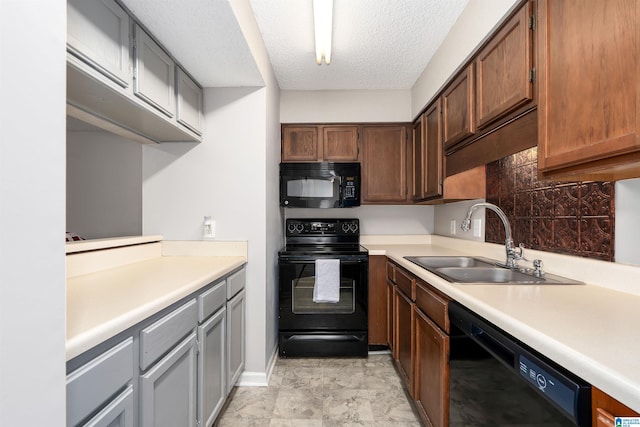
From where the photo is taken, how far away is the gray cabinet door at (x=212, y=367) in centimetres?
143

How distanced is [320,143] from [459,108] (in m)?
1.34

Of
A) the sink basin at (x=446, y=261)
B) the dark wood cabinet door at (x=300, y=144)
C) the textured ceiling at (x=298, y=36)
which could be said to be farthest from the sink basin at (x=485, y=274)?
the dark wood cabinet door at (x=300, y=144)

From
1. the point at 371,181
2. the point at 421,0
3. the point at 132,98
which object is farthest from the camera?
the point at 371,181

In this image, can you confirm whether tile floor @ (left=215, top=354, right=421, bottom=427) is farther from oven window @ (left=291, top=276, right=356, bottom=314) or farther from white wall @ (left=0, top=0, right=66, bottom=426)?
white wall @ (left=0, top=0, right=66, bottom=426)

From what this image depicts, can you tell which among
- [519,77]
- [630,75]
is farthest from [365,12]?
[630,75]

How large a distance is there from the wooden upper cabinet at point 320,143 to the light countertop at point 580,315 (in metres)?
1.66

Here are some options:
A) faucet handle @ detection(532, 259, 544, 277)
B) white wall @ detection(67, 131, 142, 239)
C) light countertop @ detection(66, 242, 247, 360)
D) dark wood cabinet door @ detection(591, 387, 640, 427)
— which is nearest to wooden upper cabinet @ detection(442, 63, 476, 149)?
faucet handle @ detection(532, 259, 544, 277)

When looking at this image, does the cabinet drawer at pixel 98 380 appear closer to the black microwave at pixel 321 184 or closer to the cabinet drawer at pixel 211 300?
the cabinet drawer at pixel 211 300

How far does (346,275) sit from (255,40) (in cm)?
174

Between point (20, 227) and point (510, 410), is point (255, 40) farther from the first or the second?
point (510, 410)

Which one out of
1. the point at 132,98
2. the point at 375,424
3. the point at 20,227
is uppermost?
the point at 132,98

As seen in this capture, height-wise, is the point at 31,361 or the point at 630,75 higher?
the point at 630,75

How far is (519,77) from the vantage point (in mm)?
1262

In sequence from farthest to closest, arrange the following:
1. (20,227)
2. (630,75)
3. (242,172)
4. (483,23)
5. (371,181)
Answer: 1. (371,181)
2. (242,172)
3. (483,23)
4. (630,75)
5. (20,227)
